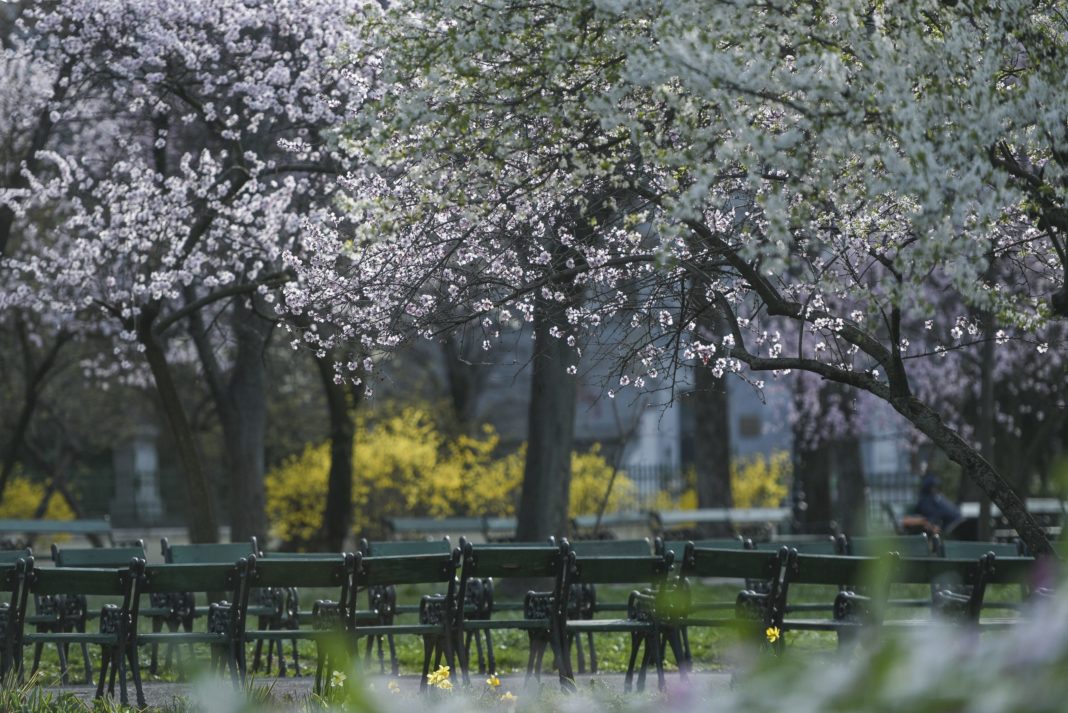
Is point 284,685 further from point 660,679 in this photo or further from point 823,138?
point 823,138

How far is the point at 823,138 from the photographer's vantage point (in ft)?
19.1

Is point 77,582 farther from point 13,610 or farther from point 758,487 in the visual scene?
point 758,487

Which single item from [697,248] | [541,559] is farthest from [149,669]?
[697,248]

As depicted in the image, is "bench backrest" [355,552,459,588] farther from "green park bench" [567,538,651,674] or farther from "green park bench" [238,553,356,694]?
"green park bench" [567,538,651,674]

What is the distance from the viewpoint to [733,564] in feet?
29.6

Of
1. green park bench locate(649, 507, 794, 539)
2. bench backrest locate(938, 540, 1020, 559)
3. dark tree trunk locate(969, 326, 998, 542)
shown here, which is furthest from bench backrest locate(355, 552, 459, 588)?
green park bench locate(649, 507, 794, 539)

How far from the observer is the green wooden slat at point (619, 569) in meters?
8.99

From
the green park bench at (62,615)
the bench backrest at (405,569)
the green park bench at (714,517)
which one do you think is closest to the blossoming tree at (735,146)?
the bench backrest at (405,569)

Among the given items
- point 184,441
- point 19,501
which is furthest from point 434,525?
point 19,501

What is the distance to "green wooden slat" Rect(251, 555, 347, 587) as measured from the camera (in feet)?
28.1

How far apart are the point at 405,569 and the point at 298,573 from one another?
61 centimetres

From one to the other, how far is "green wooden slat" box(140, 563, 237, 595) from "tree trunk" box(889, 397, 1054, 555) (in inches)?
152

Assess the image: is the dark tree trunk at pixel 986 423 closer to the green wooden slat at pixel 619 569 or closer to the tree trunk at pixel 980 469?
the green wooden slat at pixel 619 569

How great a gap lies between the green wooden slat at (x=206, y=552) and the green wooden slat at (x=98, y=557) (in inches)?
14.2
